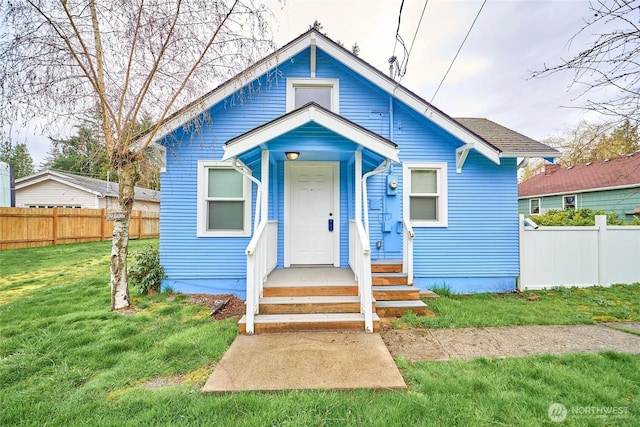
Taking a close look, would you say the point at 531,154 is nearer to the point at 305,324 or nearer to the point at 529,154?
the point at 529,154

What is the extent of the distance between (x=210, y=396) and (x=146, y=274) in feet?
13.8

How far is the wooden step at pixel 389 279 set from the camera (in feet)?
16.3

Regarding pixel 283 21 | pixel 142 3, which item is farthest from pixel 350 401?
pixel 142 3

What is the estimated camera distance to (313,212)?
5820mm

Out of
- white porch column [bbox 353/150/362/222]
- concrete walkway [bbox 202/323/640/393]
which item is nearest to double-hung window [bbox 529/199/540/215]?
concrete walkway [bbox 202/323/640/393]

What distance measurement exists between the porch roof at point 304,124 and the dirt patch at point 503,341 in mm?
2817

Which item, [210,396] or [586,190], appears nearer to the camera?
[210,396]

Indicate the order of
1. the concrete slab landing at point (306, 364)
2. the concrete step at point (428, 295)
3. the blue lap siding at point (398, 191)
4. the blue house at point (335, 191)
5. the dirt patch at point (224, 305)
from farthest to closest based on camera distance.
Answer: the blue lap siding at point (398, 191) < the blue house at point (335, 191) < the concrete step at point (428, 295) < the dirt patch at point (224, 305) < the concrete slab landing at point (306, 364)

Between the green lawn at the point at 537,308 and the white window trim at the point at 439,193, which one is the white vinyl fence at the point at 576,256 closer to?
the green lawn at the point at 537,308

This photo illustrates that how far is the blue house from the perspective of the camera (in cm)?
558

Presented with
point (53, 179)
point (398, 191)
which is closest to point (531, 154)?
point (398, 191)

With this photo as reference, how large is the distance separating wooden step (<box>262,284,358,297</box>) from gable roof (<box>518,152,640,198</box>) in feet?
41.9

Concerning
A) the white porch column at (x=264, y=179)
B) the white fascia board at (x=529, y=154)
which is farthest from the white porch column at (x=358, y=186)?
the white fascia board at (x=529, y=154)

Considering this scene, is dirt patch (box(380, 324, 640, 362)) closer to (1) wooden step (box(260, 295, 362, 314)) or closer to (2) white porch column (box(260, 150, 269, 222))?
(1) wooden step (box(260, 295, 362, 314))
